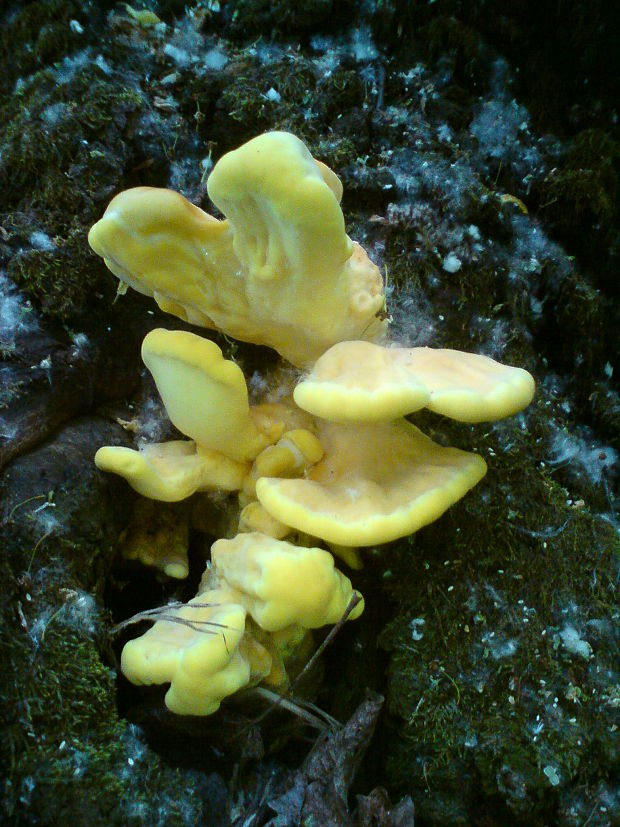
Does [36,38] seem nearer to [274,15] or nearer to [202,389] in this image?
[274,15]

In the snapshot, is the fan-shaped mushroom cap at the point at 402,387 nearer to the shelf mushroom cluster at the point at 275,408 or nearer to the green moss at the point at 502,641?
the shelf mushroom cluster at the point at 275,408

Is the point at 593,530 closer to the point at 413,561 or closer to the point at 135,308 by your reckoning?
the point at 413,561

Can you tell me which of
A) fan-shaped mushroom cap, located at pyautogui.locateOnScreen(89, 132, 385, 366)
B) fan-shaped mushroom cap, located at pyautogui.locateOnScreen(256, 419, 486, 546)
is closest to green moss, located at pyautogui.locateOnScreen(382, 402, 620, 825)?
fan-shaped mushroom cap, located at pyautogui.locateOnScreen(256, 419, 486, 546)

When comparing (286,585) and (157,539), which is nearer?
(286,585)

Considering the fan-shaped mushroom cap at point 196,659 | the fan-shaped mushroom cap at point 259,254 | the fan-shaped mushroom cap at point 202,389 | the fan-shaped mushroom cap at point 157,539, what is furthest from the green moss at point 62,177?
the fan-shaped mushroom cap at point 196,659

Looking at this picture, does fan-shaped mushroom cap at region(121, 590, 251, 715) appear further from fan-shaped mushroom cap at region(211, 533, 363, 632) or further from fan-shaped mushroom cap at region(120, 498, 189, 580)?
fan-shaped mushroom cap at region(120, 498, 189, 580)

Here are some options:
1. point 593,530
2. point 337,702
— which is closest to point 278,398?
point 337,702

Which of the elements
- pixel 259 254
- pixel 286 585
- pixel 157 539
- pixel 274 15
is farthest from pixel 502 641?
pixel 274 15
